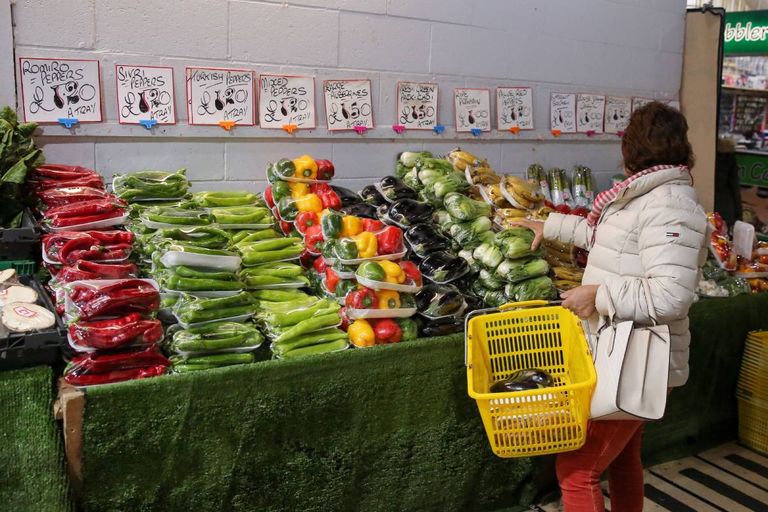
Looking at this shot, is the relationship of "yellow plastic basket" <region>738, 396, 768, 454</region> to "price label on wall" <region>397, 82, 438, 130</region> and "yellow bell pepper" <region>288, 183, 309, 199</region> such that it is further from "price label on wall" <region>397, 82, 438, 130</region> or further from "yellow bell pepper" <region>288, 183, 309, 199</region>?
"yellow bell pepper" <region>288, 183, 309, 199</region>

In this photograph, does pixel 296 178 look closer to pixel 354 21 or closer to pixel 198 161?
pixel 198 161

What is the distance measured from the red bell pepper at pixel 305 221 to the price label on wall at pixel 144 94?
742mm

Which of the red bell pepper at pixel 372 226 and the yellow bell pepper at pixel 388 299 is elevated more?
the red bell pepper at pixel 372 226

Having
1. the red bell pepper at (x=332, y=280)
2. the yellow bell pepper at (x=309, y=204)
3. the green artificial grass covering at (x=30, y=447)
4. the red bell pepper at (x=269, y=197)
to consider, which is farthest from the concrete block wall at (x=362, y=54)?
the green artificial grass covering at (x=30, y=447)

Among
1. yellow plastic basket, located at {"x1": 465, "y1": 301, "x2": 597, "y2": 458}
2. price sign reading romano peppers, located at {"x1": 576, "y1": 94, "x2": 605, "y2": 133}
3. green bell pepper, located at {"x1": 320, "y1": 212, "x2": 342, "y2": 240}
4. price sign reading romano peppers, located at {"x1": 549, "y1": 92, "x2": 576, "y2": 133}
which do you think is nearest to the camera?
yellow plastic basket, located at {"x1": 465, "y1": 301, "x2": 597, "y2": 458}

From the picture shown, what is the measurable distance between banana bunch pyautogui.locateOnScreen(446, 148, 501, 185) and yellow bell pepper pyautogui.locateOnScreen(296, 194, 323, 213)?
0.88 meters

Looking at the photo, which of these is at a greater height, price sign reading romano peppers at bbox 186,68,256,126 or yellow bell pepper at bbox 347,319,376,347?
price sign reading romano peppers at bbox 186,68,256,126

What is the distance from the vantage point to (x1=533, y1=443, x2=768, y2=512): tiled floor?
3355mm

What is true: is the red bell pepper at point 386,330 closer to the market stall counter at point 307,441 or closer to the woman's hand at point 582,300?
the market stall counter at point 307,441

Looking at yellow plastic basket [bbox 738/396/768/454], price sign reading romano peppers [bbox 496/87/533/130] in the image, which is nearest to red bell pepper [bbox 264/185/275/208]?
price sign reading romano peppers [bbox 496/87/533/130]

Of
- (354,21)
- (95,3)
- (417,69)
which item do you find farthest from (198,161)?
(417,69)

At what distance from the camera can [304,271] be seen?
3035mm

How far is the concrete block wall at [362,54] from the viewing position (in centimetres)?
301

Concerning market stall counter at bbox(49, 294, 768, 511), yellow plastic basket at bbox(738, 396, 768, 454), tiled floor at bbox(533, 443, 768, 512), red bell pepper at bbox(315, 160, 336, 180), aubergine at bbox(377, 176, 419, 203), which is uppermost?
red bell pepper at bbox(315, 160, 336, 180)
